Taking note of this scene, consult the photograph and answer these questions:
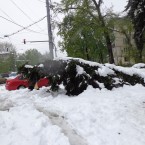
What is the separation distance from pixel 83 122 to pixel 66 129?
1.63 ft

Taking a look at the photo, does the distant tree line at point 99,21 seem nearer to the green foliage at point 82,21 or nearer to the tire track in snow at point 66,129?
the green foliage at point 82,21

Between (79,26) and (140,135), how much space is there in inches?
761

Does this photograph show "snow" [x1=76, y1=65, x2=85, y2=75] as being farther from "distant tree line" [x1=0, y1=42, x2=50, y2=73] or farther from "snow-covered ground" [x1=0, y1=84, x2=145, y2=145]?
"distant tree line" [x1=0, y1=42, x2=50, y2=73]

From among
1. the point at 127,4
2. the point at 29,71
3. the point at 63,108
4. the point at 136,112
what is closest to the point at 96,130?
the point at 136,112

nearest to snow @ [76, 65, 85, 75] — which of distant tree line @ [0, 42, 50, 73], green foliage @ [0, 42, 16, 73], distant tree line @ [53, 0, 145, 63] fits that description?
distant tree line @ [53, 0, 145, 63]

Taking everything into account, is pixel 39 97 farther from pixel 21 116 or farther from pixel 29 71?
pixel 21 116

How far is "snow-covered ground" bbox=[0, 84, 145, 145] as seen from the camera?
5.48 metres

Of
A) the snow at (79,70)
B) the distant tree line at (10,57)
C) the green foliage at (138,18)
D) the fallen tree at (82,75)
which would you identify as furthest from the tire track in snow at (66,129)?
the distant tree line at (10,57)

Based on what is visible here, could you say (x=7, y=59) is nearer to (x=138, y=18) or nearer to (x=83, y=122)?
(x=138, y=18)

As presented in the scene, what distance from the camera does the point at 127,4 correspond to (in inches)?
1111

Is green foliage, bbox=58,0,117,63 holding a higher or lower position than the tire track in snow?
higher

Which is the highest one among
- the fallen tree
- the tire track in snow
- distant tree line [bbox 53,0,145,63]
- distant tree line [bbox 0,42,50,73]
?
distant tree line [bbox 53,0,145,63]

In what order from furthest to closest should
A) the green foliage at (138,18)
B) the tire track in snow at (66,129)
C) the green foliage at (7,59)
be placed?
the green foliage at (7,59), the green foliage at (138,18), the tire track in snow at (66,129)

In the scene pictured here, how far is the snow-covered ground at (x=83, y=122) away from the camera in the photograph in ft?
18.0
